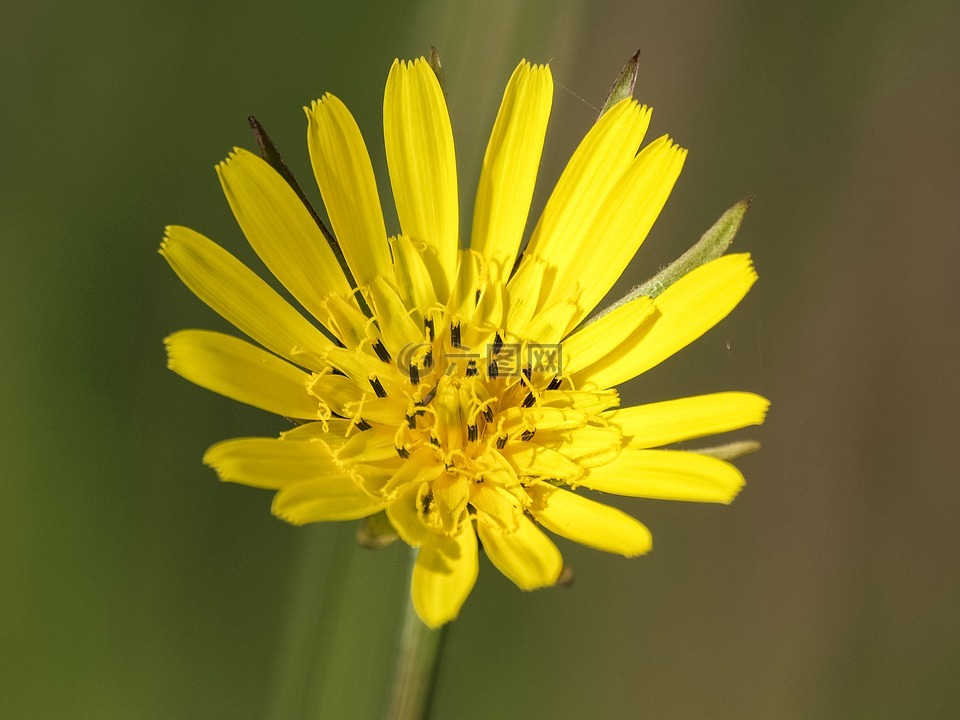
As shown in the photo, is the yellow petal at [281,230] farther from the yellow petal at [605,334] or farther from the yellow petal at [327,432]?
the yellow petal at [605,334]

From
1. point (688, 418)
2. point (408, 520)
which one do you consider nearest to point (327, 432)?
point (408, 520)

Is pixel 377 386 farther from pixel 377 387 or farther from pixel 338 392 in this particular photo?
pixel 338 392

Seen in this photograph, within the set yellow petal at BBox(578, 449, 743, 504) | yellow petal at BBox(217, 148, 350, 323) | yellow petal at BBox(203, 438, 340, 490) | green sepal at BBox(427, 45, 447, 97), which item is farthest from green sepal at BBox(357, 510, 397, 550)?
green sepal at BBox(427, 45, 447, 97)

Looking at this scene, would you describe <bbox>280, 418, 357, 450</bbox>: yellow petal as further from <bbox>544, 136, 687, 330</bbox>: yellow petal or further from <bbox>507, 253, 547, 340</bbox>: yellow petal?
<bbox>544, 136, 687, 330</bbox>: yellow petal

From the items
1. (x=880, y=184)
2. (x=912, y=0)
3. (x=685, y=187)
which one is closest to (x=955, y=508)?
(x=880, y=184)

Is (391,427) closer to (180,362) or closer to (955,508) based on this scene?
(180,362)

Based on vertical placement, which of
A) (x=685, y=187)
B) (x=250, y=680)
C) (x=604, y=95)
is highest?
(x=604, y=95)
